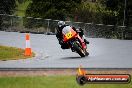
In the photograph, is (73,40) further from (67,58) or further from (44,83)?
(44,83)

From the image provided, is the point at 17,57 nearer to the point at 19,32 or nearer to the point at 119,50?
the point at 119,50

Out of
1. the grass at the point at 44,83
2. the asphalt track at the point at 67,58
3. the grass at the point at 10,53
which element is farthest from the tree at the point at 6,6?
the grass at the point at 44,83

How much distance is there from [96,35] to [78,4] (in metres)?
21.4

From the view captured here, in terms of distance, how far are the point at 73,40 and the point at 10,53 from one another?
140 inches

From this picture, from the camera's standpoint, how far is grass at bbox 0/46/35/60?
23297 millimetres

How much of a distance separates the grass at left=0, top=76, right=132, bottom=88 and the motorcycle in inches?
265

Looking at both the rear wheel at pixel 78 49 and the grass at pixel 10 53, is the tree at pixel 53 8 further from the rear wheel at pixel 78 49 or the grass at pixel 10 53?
the rear wheel at pixel 78 49

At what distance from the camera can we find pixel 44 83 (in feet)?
49.4

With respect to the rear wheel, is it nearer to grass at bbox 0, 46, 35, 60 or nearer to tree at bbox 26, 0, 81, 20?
grass at bbox 0, 46, 35, 60

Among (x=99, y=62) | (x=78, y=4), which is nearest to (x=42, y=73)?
(x=99, y=62)

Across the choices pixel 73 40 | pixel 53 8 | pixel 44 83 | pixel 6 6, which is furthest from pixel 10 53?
pixel 53 8

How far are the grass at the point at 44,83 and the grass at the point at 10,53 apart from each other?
7192 millimetres

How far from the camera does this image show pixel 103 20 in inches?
2168

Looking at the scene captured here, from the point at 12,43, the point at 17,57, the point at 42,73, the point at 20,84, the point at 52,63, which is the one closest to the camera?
the point at 20,84
